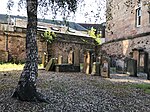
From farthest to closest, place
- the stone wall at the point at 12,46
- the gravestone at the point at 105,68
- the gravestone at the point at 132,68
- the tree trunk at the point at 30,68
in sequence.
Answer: the stone wall at the point at 12,46
the gravestone at the point at 132,68
the gravestone at the point at 105,68
the tree trunk at the point at 30,68

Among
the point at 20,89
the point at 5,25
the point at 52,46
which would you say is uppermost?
the point at 5,25

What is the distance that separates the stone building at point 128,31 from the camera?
2002 cm

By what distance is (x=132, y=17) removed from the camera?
2259 centimetres

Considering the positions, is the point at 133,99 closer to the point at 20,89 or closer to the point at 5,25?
the point at 20,89

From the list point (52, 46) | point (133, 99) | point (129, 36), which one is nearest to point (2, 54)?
point (52, 46)

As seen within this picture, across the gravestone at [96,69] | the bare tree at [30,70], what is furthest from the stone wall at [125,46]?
the bare tree at [30,70]

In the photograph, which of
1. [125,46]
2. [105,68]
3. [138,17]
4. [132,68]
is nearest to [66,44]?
[125,46]

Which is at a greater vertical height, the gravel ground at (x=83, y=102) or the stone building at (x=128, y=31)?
the stone building at (x=128, y=31)

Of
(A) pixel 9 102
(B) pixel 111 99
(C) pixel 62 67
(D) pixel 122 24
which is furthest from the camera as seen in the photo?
(D) pixel 122 24

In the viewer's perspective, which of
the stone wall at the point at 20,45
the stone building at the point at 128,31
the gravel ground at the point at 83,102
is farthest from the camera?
the stone wall at the point at 20,45

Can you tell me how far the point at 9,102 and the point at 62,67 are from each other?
926cm

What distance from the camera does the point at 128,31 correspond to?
2322cm

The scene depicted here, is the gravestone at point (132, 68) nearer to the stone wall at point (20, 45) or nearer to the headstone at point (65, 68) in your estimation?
the headstone at point (65, 68)

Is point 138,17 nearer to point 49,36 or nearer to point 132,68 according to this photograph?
point 132,68
